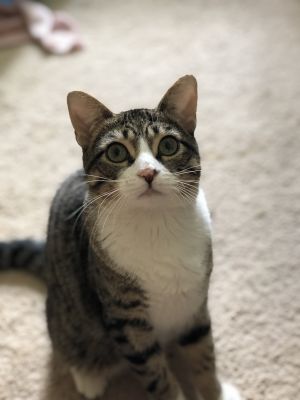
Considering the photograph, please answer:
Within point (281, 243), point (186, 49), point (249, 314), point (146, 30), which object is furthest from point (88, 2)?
point (249, 314)

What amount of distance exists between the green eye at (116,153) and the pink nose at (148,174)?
7cm

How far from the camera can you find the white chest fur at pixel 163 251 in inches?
43.3

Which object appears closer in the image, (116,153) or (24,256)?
(116,153)

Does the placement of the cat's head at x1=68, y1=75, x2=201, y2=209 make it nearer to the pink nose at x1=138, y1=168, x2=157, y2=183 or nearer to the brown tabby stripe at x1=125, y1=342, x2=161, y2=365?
the pink nose at x1=138, y1=168, x2=157, y2=183

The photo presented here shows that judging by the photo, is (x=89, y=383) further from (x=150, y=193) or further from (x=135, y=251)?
(x=150, y=193)

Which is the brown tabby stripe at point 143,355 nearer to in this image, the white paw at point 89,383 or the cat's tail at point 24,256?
the white paw at point 89,383

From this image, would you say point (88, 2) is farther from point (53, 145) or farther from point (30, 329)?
point (30, 329)

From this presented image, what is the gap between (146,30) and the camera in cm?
257

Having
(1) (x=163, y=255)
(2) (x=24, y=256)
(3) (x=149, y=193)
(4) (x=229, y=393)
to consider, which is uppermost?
(3) (x=149, y=193)

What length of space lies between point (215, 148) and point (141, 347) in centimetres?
93

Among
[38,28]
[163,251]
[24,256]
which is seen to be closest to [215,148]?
[24,256]

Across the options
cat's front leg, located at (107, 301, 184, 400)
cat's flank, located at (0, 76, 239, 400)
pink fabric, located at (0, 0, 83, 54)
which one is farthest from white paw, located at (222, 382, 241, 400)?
pink fabric, located at (0, 0, 83, 54)

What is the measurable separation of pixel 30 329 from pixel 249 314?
1.86 ft

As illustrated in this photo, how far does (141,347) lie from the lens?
1.16m
